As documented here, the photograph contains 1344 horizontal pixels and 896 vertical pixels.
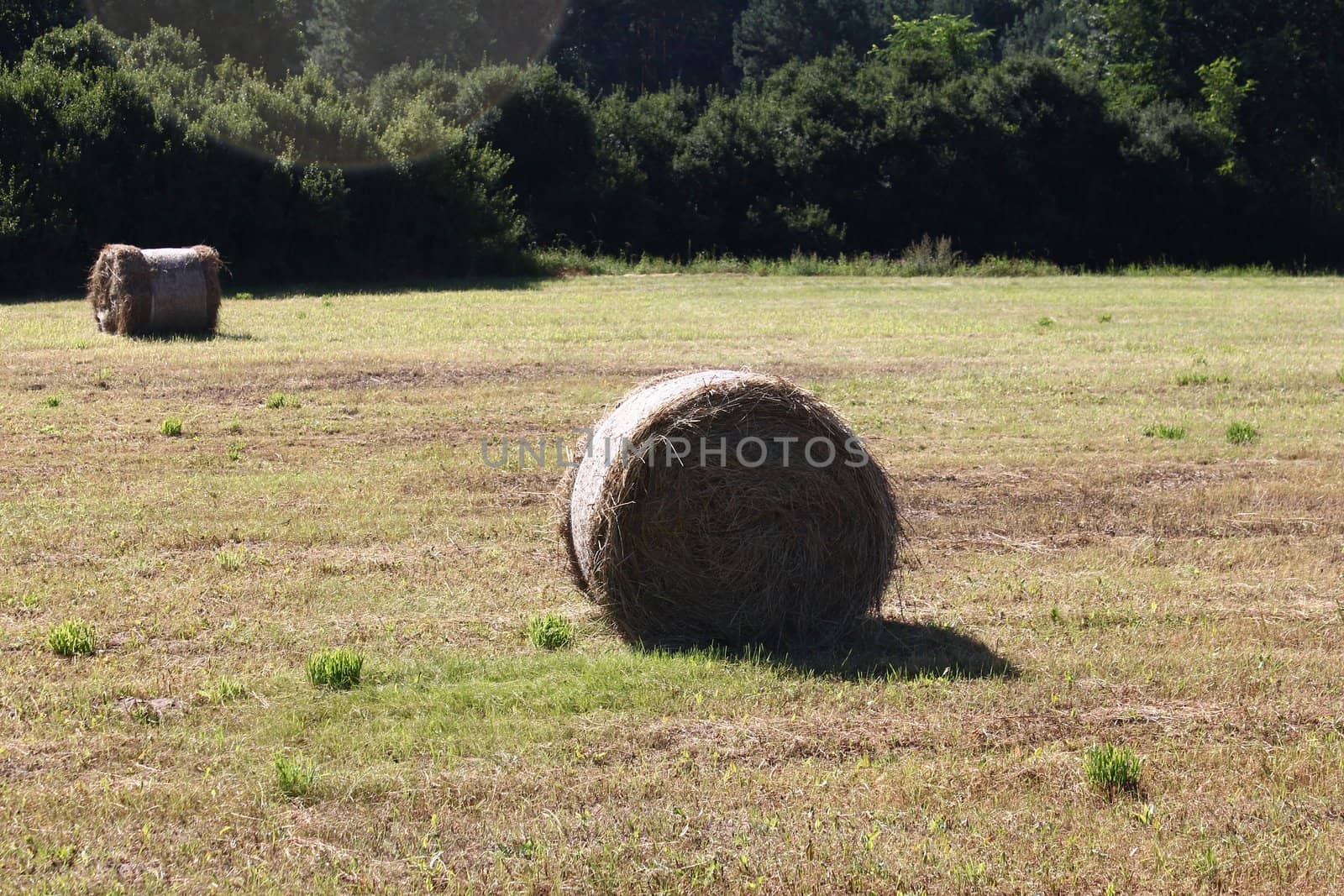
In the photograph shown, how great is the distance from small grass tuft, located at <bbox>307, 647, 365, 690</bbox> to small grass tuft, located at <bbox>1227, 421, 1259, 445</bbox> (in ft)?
30.5

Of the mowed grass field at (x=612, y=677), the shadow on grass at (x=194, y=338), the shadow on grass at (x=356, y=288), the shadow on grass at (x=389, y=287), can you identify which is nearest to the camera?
the mowed grass field at (x=612, y=677)

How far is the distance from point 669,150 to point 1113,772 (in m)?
39.7

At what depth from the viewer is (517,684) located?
602 centimetres

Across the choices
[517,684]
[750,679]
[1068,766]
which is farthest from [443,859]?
[1068,766]

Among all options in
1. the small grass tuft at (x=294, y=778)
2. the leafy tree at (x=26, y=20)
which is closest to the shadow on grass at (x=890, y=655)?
the small grass tuft at (x=294, y=778)

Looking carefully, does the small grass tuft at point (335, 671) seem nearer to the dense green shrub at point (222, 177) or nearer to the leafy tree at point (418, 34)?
the dense green shrub at point (222, 177)

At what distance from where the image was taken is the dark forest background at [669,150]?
3053 cm

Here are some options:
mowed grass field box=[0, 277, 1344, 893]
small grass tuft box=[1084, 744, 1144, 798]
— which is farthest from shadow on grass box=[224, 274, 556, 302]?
small grass tuft box=[1084, 744, 1144, 798]

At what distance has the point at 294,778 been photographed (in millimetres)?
4941

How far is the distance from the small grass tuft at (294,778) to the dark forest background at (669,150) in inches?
1051

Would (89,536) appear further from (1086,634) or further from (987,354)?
(987,354)

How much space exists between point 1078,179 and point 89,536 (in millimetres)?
40639

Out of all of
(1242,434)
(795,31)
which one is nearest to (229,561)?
(1242,434)
